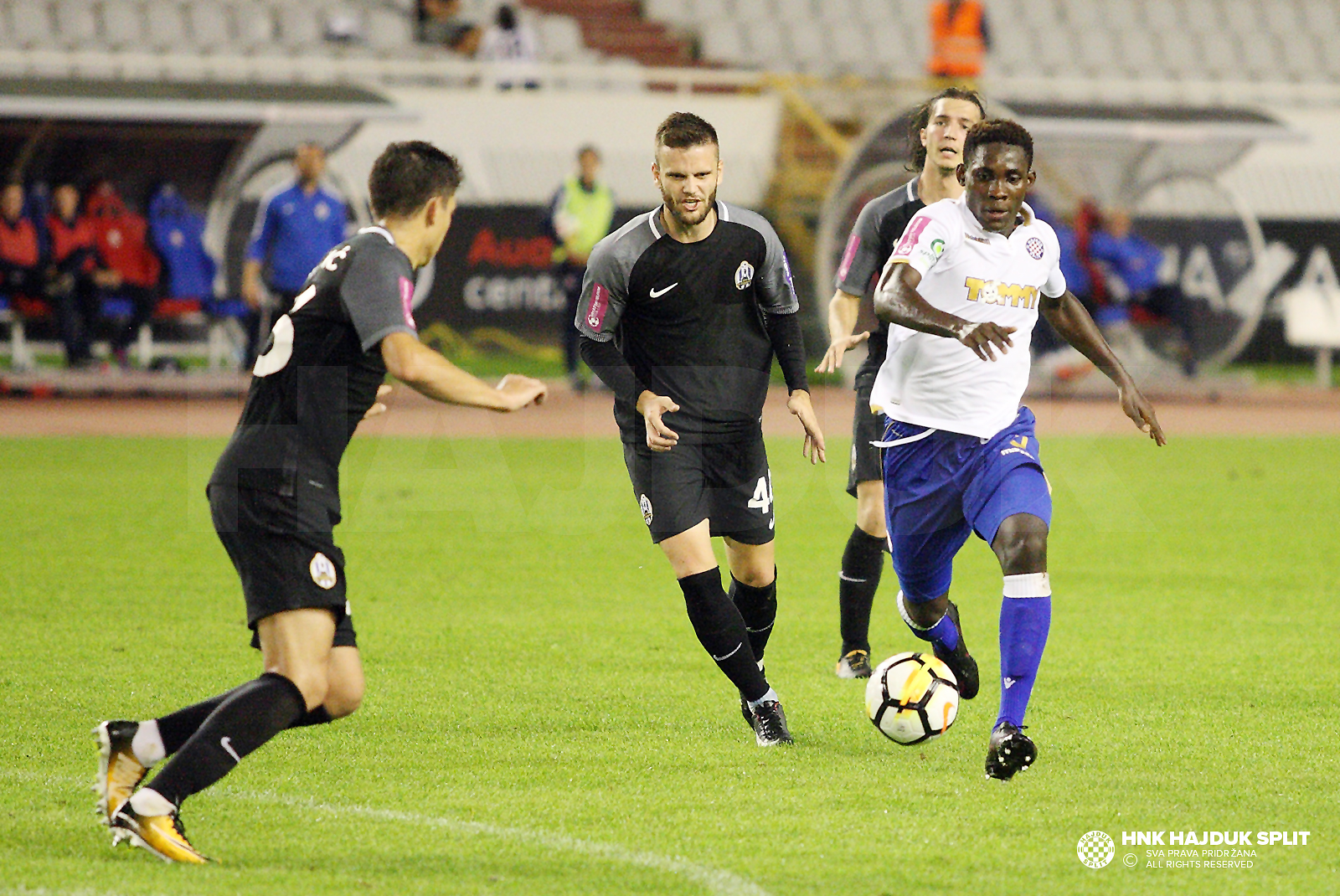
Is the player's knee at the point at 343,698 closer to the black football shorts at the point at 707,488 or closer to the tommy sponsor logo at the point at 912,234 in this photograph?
the black football shorts at the point at 707,488

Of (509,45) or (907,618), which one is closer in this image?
(907,618)

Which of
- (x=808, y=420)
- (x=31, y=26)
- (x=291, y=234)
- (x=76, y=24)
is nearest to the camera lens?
(x=808, y=420)

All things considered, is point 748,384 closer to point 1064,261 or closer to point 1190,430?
point 1190,430

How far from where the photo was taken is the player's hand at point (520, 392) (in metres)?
4.38

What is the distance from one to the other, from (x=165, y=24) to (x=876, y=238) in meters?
17.3

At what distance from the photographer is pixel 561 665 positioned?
6883 mm

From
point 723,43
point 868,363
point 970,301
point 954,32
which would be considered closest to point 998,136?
point 970,301

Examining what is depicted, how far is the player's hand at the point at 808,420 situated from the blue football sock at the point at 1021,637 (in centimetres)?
89

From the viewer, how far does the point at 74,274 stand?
1744cm

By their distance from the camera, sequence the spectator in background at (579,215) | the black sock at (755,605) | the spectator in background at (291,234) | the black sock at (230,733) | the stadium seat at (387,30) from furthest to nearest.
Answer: the stadium seat at (387,30)
the spectator in background at (579,215)
the spectator in background at (291,234)
the black sock at (755,605)
the black sock at (230,733)

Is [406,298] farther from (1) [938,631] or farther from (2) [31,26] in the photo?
(2) [31,26]

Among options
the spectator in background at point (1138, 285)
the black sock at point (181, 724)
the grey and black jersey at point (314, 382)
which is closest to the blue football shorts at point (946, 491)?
the grey and black jersey at point (314, 382)

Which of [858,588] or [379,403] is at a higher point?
[379,403]

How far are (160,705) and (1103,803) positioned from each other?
3.21m
